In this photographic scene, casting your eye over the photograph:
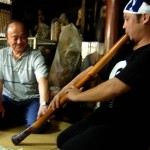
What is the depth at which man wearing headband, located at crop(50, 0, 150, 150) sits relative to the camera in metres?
1.10

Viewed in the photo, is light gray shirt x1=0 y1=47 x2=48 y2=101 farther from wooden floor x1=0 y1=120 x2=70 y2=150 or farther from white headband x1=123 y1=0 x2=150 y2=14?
white headband x1=123 y1=0 x2=150 y2=14

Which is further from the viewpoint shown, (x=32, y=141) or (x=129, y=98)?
(x=32, y=141)

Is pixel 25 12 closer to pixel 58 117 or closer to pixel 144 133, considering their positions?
pixel 58 117

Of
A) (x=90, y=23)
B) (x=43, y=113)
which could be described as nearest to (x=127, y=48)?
(x=43, y=113)

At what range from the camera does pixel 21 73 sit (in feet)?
6.91

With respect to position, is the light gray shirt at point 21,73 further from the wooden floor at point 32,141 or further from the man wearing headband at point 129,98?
the man wearing headband at point 129,98

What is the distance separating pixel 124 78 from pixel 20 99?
1.30 metres

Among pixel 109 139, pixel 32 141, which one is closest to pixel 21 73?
pixel 32 141

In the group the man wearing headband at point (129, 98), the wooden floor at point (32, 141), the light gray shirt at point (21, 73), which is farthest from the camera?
the light gray shirt at point (21, 73)

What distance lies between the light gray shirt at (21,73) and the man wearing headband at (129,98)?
2.95 ft

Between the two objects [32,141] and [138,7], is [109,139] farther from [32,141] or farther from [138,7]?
[32,141]

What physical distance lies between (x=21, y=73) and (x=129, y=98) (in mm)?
1178

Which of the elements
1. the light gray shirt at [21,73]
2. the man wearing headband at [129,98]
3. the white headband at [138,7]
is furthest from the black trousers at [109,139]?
the light gray shirt at [21,73]

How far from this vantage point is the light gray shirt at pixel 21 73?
6.86 ft
